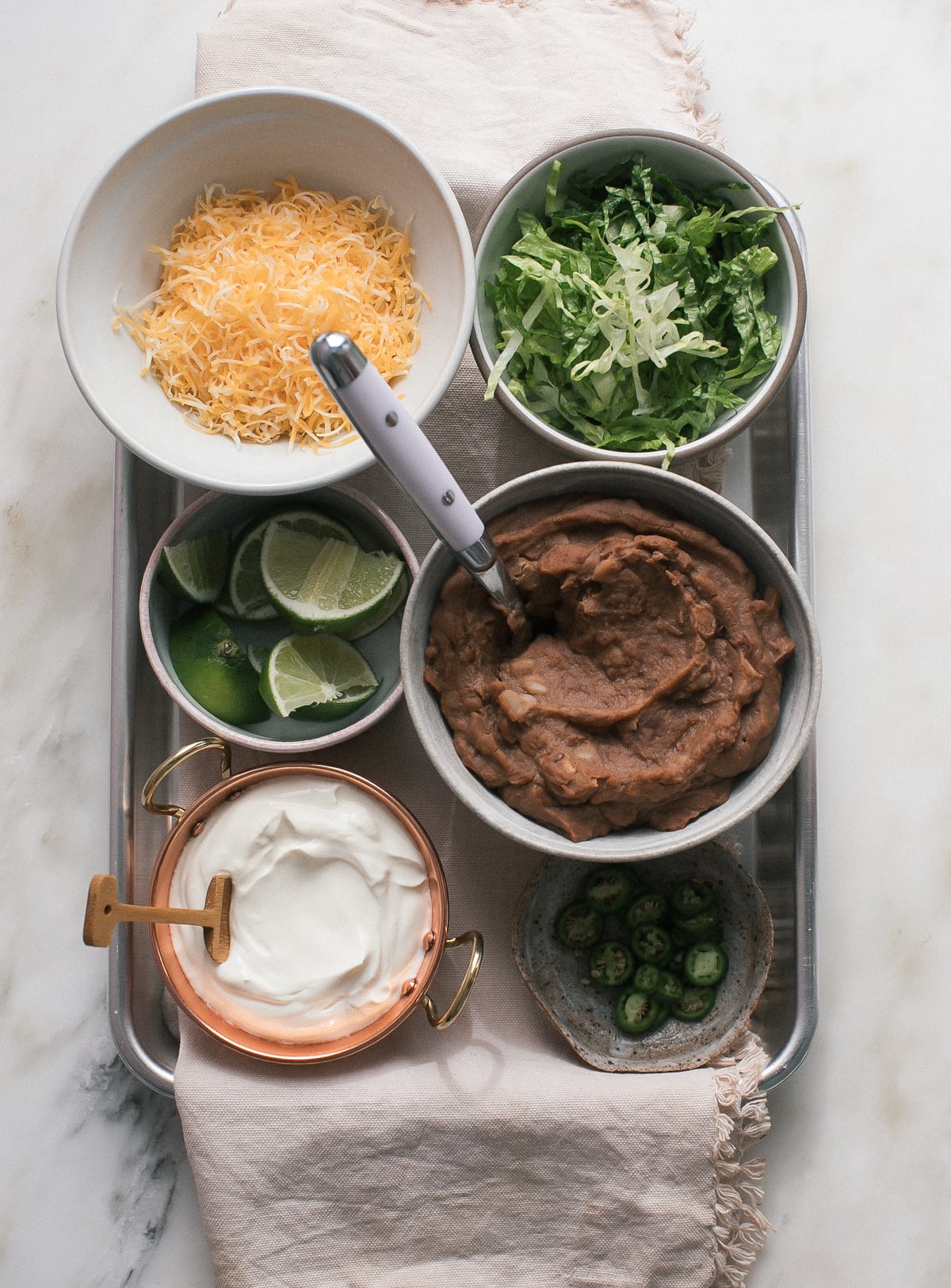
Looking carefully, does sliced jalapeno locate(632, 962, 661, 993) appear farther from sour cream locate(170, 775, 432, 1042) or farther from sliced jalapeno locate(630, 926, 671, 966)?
sour cream locate(170, 775, 432, 1042)

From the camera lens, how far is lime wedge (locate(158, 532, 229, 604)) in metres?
2.10

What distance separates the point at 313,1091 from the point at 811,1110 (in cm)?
105

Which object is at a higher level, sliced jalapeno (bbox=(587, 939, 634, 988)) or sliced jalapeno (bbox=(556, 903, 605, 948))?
sliced jalapeno (bbox=(556, 903, 605, 948))

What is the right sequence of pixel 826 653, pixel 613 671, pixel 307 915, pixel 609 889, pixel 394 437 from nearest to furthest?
pixel 394 437 → pixel 613 671 → pixel 307 915 → pixel 609 889 → pixel 826 653

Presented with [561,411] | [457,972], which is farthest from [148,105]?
[457,972]

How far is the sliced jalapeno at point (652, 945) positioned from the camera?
2172mm

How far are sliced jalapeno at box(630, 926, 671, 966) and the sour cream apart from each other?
44cm

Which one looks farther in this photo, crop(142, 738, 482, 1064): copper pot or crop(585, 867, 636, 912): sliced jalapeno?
crop(585, 867, 636, 912): sliced jalapeno

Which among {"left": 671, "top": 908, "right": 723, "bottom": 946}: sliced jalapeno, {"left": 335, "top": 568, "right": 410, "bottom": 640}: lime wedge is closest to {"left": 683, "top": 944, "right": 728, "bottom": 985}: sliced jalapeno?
{"left": 671, "top": 908, "right": 723, "bottom": 946}: sliced jalapeno

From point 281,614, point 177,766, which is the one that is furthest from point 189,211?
point 177,766

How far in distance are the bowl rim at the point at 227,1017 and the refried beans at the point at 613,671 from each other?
0.76 feet

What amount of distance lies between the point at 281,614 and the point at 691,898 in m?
0.97

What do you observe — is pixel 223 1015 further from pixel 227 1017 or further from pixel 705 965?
pixel 705 965

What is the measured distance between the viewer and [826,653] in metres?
2.41
